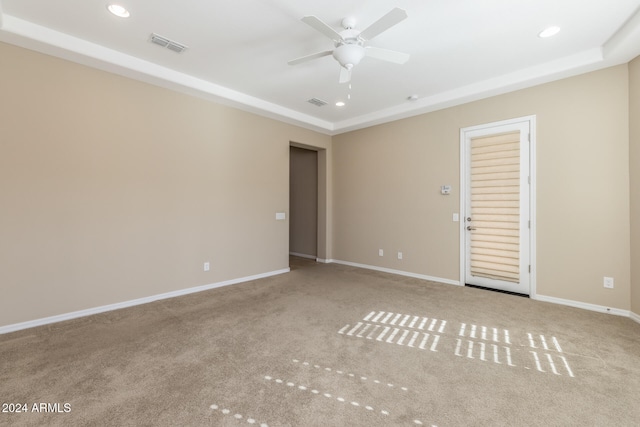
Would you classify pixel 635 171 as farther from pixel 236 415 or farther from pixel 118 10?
pixel 118 10

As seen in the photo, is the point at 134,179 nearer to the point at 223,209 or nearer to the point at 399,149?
the point at 223,209

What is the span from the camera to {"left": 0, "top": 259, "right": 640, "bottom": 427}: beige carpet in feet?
5.70

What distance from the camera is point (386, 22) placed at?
7.57ft

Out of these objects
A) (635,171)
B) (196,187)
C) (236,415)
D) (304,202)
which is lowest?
(236,415)

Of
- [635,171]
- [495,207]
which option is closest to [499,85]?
[495,207]

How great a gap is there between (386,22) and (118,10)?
242 centimetres

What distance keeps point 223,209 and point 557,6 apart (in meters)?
4.52

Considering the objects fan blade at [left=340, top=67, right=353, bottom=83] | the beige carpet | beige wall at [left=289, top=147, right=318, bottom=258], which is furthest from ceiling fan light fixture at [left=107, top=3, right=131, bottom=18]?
beige wall at [left=289, top=147, right=318, bottom=258]

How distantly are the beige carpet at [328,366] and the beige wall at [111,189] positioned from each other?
0.48m

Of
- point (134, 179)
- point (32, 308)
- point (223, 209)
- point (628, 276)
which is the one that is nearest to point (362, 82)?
point (223, 209)

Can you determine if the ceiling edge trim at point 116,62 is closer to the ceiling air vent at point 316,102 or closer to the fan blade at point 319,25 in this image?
the ceiling air vent at point 316,102

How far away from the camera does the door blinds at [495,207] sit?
→ 401cm

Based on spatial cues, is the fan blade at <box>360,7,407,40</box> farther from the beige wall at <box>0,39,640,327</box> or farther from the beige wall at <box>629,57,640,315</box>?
the beige wall at <box>629,57,640,315</box>

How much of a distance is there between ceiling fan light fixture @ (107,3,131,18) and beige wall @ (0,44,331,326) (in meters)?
1.05
